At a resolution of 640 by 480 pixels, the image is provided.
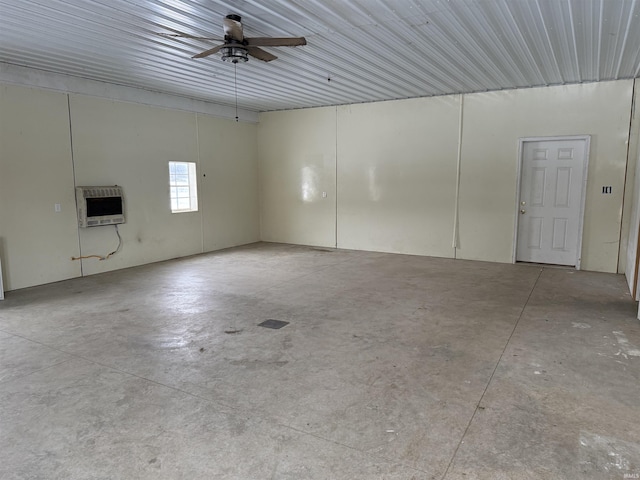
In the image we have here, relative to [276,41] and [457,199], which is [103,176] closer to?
[276,41]

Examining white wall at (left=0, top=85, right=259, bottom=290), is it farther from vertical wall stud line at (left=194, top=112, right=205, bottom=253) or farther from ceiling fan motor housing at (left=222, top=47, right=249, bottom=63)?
ceiling fan motor housing at (left=222, top=47, right=249, bottom=63)

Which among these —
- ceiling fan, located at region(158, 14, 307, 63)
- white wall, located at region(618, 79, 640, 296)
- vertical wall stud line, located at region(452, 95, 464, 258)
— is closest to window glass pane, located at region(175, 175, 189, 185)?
ceiling fan, located at region(158, 14, 307, 63)

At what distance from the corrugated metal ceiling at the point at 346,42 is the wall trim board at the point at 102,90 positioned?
164 mm

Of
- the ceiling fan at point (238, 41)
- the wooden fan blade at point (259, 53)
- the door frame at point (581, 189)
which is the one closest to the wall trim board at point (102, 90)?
the ceiling fan at point (238, 41)

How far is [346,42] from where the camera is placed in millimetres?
4605

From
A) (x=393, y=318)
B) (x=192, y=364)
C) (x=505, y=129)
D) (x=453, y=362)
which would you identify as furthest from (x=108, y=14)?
(x=505, y=129)

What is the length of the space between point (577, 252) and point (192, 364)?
6201 mm

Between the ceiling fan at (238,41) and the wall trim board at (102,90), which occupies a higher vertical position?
the wall trim board at (102,90)

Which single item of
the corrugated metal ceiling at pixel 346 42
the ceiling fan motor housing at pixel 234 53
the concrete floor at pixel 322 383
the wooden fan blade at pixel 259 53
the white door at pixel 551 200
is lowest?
the concrete floor at pixel 322 383

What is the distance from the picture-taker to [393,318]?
4387mm

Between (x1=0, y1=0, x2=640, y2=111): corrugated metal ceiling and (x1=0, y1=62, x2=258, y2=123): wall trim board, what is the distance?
16 cm

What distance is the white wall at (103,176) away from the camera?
5.60m

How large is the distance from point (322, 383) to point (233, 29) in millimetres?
3113

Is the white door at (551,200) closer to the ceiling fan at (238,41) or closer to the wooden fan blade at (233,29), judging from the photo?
the ceiling fan at (238,41)
